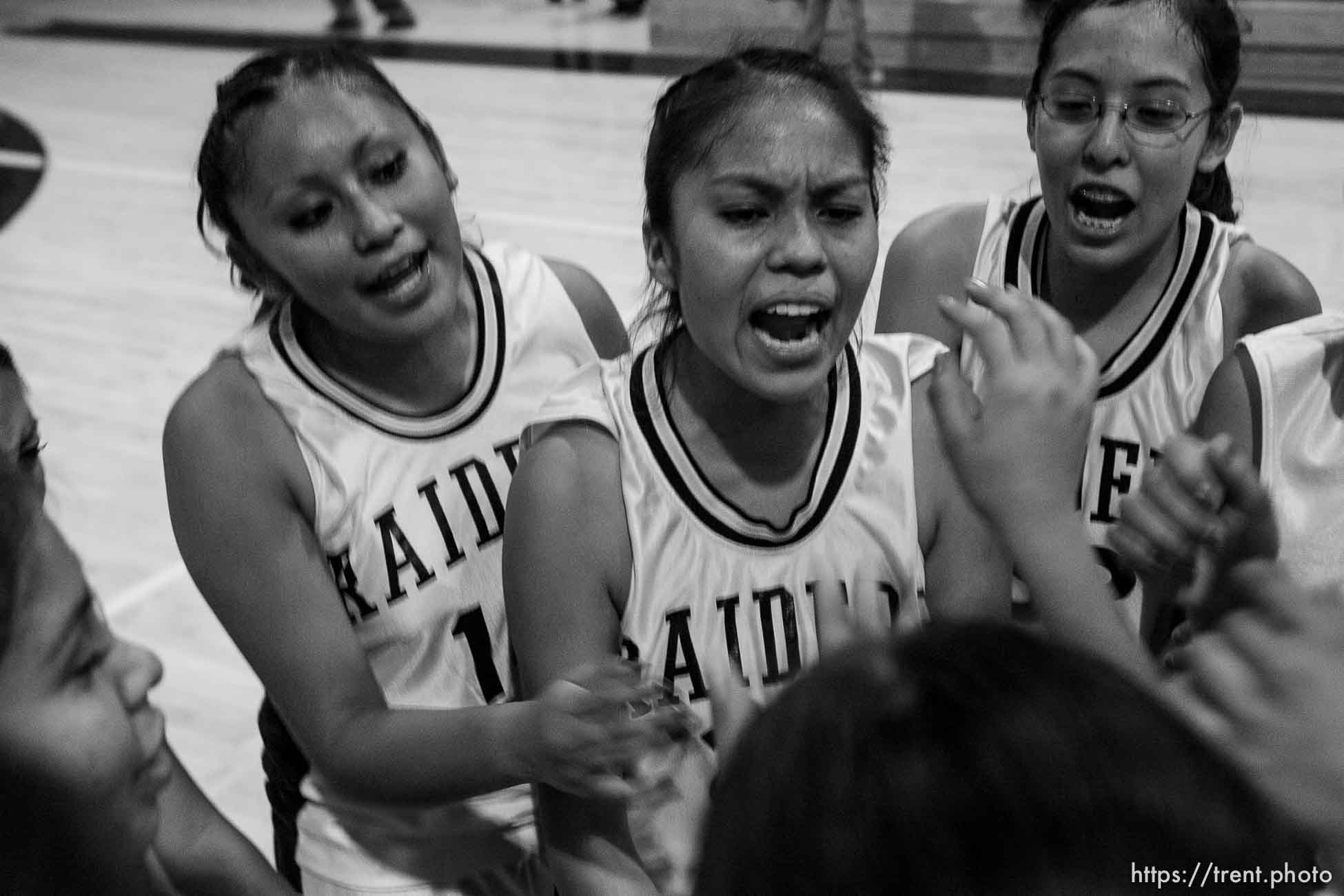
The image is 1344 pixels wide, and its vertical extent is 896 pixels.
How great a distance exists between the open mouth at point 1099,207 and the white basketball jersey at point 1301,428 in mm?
320

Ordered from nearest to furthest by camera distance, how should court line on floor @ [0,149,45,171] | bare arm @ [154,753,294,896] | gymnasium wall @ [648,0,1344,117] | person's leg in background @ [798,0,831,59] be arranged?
bare arm @ [154,753,294,896]
court line on floor @ [0,149,45,171]
gymnasium wall @ [648,0,1344,117]
person's leg in background @ [798,0,831,59]

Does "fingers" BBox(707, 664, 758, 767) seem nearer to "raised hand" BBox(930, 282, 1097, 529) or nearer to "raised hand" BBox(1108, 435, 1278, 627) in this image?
"raised hand" BBox(930, 282, 1097, 529)

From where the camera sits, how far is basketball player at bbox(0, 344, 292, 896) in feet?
2.70

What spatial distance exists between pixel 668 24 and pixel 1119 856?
846 cm

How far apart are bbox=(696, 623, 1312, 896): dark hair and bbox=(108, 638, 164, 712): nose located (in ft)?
1.63

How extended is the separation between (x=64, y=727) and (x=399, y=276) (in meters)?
0.80

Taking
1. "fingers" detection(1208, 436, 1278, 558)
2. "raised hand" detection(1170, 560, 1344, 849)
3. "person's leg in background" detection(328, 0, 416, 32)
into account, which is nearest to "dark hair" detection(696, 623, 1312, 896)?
"raised hand" detection(1170, 560, 1344, 849)

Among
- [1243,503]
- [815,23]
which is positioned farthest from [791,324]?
[815,23]

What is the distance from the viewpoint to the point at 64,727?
2.77 feet

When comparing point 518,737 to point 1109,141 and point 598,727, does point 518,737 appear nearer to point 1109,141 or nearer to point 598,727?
point 598,727

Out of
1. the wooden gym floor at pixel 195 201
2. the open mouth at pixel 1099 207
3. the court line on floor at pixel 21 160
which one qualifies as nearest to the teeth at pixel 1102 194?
the open mouth at pixel 1099 207

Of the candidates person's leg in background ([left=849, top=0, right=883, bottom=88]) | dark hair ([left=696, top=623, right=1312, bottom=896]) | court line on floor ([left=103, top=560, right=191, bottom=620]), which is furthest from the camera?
person's leg in background ([left=849, top=0, right=883, bottom=88])

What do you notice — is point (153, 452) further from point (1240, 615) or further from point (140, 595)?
point (1240, 615)

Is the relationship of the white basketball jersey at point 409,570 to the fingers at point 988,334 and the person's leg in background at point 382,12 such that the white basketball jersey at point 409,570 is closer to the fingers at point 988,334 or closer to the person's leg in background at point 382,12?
the fingers at point 988,334
